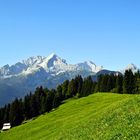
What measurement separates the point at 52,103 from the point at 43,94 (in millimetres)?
19729

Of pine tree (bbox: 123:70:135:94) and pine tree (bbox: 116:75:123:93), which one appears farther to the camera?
pine tree (bbox: 116:75:123:93)

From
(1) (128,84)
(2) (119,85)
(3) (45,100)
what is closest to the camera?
(1) (128,84)

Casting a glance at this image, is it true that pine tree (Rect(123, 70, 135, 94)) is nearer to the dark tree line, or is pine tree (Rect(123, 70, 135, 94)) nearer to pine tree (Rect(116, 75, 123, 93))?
the dark tree line

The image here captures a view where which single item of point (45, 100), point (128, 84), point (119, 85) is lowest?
point (45, 100)

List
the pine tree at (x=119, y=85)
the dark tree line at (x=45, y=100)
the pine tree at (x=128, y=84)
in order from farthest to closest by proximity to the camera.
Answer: the pine tree at (x=119, y=85) → the dark tree line at (x=45, y=100) → the pine tree at (x=128, y=84)

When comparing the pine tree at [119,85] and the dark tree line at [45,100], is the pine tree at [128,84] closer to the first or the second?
the dark tree line at [45,100]

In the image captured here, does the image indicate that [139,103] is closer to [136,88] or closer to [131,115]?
[131,115]

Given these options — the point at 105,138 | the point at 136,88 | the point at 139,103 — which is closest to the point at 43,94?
the point at 136,88

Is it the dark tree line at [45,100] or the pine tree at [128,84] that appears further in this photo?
the dark tree line at [45,100]

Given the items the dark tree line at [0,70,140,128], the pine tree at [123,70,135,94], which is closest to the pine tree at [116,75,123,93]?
the dark tree line at [0,70,140,128]

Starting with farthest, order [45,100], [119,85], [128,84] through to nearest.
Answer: [45,100], [119,85], [128,84]

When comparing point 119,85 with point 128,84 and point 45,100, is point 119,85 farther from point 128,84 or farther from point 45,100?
point 45,100

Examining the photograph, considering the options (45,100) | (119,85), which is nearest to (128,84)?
(119,85)

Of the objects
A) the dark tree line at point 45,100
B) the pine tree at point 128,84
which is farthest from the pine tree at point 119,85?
the pine tree at point 128,84
